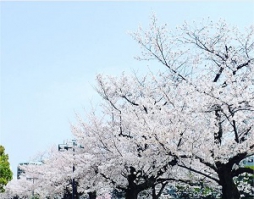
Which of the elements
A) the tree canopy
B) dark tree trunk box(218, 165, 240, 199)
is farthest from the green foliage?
dark tree trunk box(218, 165, 240, 199)

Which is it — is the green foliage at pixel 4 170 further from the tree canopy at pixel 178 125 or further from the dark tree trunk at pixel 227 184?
the dark tree trunk at pixel 227 184

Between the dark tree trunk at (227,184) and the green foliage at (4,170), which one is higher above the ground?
the green foliage at (4,170)

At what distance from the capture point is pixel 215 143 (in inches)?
400

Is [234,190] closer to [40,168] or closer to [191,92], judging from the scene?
[191,92]

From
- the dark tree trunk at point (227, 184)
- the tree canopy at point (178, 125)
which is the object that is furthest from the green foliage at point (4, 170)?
the dark tree trunk at point (227, 184)

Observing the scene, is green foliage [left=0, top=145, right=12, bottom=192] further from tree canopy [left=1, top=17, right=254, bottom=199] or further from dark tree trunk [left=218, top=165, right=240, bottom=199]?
dark tree trunk [left=218, top=165, right=240, bottom=199]

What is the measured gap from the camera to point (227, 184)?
10.0m

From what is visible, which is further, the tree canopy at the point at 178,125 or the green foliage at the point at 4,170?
the green foliage at the point at 4,170

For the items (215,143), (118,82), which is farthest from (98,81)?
(215,143)

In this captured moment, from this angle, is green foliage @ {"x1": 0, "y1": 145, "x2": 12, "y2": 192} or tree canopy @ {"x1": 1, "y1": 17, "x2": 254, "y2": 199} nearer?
tree canopy @ {"x1": 1, "y1": 17, "x2": 254, "y2": 199}

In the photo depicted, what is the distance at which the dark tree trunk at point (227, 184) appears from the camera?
992 centimetres

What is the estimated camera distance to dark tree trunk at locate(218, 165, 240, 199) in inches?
391

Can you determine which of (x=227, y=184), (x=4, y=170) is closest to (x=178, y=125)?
(x=227, y=184)

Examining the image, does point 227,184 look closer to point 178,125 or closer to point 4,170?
point 178,125
